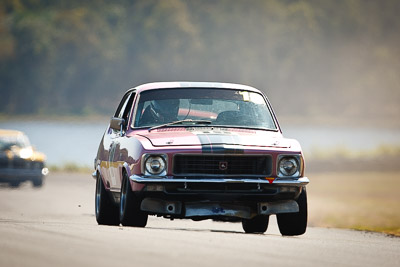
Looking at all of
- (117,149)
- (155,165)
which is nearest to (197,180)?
(155,165)

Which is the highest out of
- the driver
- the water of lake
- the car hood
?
the water of lake

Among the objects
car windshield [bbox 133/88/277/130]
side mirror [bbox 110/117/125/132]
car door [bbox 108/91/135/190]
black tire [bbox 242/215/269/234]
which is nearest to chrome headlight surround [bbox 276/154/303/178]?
car windshield [bbox 133/88/277/130]

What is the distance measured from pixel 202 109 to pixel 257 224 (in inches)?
65.0


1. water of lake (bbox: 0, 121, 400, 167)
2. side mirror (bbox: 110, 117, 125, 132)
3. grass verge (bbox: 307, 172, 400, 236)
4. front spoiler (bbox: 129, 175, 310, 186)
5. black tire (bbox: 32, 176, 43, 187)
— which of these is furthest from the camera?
water of lake (bbox: 0, 121, 400, 167)

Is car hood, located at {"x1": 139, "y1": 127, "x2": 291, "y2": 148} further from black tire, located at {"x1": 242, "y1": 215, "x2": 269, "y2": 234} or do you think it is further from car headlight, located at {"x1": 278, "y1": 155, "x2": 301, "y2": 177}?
black tire, located at {"x1": 242, "y1": 215, "x2": 269, "y2": 234}

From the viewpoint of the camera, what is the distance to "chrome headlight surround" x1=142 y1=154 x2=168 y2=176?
1146 cm

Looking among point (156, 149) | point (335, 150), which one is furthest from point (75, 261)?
point (335, 150)

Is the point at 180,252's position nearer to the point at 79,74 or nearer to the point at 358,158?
the point at 358,158

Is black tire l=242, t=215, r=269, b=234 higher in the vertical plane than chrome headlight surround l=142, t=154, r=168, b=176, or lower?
lower

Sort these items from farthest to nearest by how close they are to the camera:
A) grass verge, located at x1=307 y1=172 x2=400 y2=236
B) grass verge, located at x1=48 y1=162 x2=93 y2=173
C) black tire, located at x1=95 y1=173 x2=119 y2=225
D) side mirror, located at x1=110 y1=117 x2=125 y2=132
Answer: grass verge, located at x1=48 y1=162 x2=93 y2=173
grass verge, located at x1=307 y1=172 x2=400 y2=236
black tire, located at x1=95 y1=173 x2=119 y2=225
side mirror, located at x1=110 y1=117 x2=125 y2=132

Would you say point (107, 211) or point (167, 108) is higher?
point (167, 108)

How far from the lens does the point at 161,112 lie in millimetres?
12625

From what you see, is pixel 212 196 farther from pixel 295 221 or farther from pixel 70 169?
pixel 70 169

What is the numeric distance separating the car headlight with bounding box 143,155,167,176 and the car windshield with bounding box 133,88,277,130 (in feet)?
3.31
